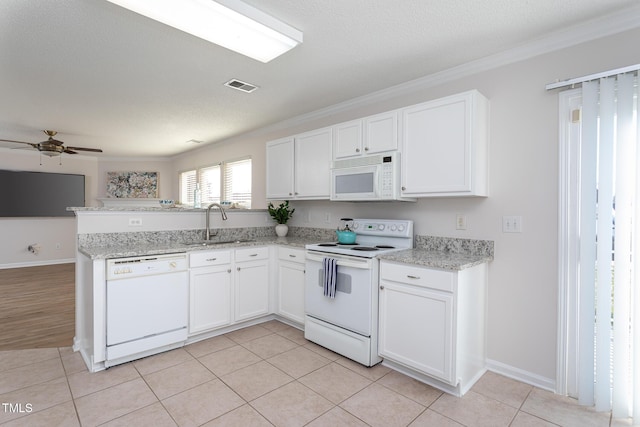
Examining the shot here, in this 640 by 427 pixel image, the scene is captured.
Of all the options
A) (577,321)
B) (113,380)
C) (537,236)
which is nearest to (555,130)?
(537,236)

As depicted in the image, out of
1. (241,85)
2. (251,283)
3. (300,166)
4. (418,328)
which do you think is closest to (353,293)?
(418,328)

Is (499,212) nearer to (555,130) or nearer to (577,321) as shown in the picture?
(555,130)

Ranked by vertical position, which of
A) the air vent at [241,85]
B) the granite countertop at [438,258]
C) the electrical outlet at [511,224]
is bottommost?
the granite countertop at [438,258]

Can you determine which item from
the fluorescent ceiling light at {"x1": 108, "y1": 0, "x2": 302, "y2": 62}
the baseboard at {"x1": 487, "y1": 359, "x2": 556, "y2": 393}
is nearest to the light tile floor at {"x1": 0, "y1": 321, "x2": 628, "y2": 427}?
the baseboard at {"x1": 487, "y1": 359, "x2": 556, "y2": 393}

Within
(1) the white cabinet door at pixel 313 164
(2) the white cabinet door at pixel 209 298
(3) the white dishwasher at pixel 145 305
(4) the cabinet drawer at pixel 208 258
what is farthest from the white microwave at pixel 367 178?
(3) the white dishwasher at pixel 145 305

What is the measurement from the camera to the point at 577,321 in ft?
7.11

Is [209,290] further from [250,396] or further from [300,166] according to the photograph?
[300,166]

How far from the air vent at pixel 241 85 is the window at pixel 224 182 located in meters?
1.99

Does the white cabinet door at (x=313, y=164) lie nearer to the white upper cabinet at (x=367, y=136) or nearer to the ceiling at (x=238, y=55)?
the white upper cabinet at (x=367, y=136)

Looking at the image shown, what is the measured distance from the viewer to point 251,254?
3.39 meters

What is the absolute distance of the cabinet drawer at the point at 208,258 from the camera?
296 centimetres

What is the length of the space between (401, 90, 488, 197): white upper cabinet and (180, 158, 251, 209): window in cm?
314

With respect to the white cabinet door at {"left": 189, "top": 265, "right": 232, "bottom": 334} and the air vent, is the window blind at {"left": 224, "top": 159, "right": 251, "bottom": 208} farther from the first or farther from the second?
the white cabinet door at {"left": 189, "top": 265, "right": 232, "bottom": 334}

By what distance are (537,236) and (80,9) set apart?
10.8 ft
